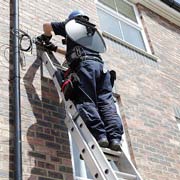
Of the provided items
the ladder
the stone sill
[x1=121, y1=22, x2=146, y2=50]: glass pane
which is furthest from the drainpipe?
[x1=121, y1=22, x2=146, y2=50]: glass pane

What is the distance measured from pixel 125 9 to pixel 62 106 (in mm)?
4621

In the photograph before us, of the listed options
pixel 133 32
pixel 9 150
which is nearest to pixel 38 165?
pixel 9 150

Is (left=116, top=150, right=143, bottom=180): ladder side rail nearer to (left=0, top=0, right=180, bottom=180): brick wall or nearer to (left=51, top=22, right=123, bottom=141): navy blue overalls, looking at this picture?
(left=51, top=22, right=123, bottom=141): navy blue overalls

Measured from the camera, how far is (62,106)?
5.03 m

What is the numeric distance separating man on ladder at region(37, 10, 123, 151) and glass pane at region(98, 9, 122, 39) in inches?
118

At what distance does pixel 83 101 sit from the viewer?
414cm

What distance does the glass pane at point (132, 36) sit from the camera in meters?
8.27

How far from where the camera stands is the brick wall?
14.3 feet

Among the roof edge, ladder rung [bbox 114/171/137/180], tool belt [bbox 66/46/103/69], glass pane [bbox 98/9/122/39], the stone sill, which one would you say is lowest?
ladder rung [bbox 114/171/137/180]

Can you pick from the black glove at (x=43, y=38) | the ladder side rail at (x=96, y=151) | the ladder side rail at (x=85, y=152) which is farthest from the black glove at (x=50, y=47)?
the ladder side rail at (x=96, y=151)

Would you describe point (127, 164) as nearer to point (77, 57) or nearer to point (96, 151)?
point (96, 151)

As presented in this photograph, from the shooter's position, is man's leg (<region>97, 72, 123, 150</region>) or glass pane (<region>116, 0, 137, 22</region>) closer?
man's leg (<region>97, 72, 123, 150</region>)

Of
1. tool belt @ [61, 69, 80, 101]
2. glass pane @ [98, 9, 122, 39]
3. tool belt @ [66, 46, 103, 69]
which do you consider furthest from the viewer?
glass pane @ [98, 9, 122, 39]

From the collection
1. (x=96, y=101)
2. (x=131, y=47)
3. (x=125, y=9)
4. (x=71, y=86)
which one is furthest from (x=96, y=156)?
(x=125, y=9)
